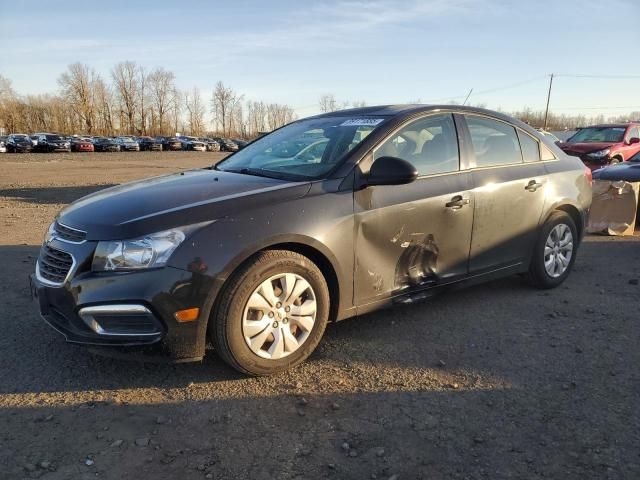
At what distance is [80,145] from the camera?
4997cm

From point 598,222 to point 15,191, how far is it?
43.7 feet

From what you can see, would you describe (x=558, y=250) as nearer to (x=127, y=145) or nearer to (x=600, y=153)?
(x=600, y=153)

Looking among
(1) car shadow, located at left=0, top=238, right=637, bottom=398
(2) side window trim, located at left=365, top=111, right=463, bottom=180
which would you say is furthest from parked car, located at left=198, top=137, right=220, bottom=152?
(2) side window trim, located at left=365, top=111, right=463, bottom=180

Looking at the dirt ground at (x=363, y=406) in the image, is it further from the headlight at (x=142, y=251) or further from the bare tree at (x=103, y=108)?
the bare tree at (x=103, y=108)

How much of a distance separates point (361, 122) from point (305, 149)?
49 centimetres

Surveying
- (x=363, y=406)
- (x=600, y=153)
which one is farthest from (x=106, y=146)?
(x=363, y=406)

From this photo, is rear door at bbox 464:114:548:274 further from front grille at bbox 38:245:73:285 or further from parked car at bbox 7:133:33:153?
parked car at bbox 7:133:33:153

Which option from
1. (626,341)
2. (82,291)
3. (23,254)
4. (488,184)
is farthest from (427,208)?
(23,254)

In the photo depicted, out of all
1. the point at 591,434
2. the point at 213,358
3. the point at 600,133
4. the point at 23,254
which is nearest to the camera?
the point at 591,434

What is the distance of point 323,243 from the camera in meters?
3.36

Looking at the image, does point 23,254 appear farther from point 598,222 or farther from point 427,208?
point 598,222

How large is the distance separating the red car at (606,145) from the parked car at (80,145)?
4634 centimetres

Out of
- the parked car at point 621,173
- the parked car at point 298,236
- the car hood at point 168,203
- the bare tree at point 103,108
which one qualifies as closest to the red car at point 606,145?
the parked car at point 621,173

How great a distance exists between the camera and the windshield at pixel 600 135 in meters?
14.9
